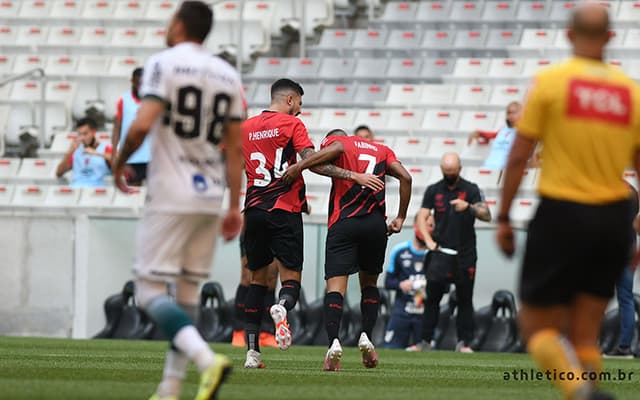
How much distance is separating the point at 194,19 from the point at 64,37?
18649 millimetres

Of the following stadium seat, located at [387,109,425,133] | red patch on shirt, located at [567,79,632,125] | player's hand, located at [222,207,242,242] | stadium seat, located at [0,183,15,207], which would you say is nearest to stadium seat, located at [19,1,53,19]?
stadium seat, located at [0,183,15,207]

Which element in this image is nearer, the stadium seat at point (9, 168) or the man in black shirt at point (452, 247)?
the man in black shirt at point (452, 247)

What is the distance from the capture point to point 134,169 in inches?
556

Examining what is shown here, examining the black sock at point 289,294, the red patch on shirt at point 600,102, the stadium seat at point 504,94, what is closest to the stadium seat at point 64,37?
the stadium seat at point 504,94

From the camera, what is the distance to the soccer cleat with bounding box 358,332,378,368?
38.4ft

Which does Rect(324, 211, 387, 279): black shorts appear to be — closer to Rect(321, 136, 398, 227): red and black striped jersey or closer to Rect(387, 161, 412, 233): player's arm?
Rect(321, 136, 398, 227): red and black striped jersey

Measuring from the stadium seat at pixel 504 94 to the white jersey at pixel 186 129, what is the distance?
14.2 m

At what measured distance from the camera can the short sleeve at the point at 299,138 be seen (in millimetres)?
11961

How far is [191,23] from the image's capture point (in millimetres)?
7504

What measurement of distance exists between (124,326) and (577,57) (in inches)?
518

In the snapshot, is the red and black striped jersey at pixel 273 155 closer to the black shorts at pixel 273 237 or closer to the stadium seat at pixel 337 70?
the black shorts at pixel 273 237

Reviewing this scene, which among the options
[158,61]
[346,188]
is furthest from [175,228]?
[346,188]

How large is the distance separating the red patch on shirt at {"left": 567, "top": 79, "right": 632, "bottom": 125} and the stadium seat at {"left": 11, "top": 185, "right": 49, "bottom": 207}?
51.1 ft

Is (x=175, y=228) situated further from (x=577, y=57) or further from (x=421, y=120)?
(x=421, y=120)
